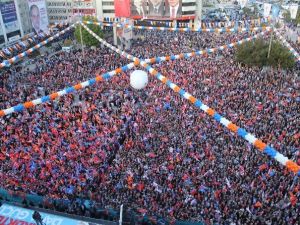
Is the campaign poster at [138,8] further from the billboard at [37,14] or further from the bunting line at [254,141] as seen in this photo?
the bunting line at [254,141]

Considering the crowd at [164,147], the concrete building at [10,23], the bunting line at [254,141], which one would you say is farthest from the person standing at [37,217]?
the concrete building at [10,23]

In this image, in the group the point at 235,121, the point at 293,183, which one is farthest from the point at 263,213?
the point at 235,121

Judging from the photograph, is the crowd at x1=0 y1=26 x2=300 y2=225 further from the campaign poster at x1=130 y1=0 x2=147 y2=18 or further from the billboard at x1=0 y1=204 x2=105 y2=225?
the campaign poster at x1=130 y1=0 x2=147 y2=18

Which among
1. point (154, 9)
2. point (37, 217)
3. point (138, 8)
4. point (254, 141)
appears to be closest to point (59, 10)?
point (138, 8)

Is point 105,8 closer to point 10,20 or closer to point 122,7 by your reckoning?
point 122,7

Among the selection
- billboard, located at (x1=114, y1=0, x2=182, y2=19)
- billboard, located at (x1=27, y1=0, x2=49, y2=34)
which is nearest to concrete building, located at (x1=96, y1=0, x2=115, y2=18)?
billboard, located at (x1=114, y1=0, x2=182, y2=19)

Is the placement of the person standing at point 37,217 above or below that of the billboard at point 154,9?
below

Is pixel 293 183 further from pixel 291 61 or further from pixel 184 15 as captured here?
pixel 184 15
